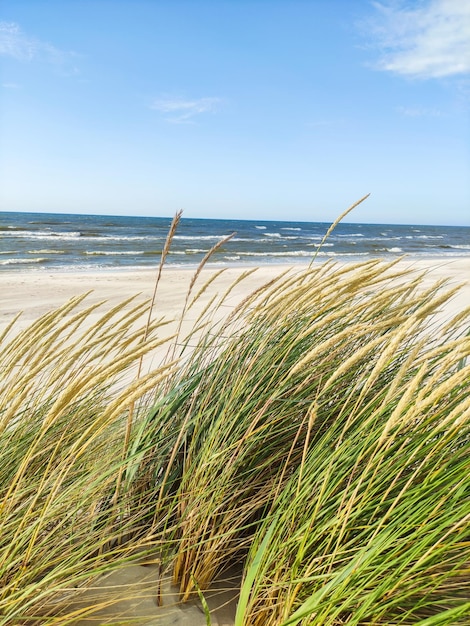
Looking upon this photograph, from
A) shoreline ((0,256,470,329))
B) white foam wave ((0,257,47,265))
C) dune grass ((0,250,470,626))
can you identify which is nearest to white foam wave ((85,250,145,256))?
white foam wave ((0,257,47,265))

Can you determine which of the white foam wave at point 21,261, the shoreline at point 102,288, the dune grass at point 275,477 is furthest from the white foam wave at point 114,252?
the dune grass at point 275,477

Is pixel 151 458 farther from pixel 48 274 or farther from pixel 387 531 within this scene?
pixel 48 274

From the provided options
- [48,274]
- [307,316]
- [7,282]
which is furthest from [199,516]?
[48,274]

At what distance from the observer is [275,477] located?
1.70m

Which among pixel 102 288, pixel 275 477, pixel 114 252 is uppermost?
pixel 275 477

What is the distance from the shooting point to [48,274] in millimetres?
14664

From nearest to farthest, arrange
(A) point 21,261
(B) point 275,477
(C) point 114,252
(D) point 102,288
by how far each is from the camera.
Result: (B) point 275,477
(D) point 102,288
(A) point 21,261
(C) point 114,252

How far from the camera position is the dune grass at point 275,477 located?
1.22m

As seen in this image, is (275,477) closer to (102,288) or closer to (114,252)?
(102,288)

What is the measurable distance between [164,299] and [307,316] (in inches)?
323

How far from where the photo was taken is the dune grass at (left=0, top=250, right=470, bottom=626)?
48.1 inches

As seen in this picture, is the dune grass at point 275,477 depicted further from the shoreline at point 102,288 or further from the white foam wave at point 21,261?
the white foam wave at point 21,261

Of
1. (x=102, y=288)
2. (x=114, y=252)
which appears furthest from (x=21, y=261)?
(x=102, y=288)

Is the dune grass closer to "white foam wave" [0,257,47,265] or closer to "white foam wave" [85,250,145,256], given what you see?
"white foam wave" [0,257,47,265]
